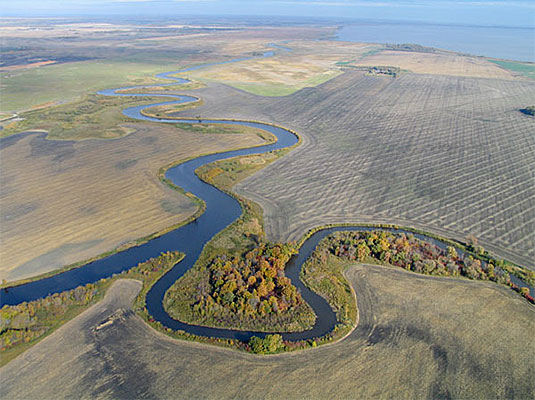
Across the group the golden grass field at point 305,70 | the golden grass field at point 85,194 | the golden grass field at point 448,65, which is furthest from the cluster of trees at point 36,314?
the golden grass field at point 448,65

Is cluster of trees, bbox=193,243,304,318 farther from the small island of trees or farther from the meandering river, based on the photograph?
the small island of trees

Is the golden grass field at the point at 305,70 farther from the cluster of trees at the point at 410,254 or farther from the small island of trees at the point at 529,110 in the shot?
the cluster of trees at the point at 410,254

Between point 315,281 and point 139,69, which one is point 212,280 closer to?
point 315,281

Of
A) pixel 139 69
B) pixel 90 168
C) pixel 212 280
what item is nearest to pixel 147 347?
pixel 212 280

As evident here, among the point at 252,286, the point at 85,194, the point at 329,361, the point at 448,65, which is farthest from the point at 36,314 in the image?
the point at 448,65

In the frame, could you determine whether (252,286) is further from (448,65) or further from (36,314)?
(448,65)
